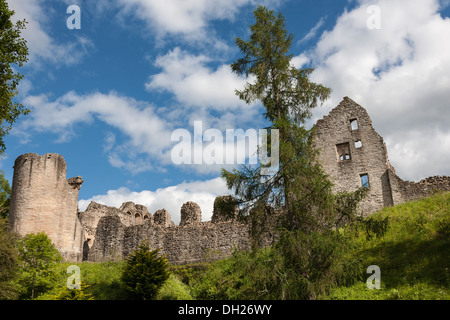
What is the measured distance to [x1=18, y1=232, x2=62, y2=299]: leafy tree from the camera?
816 inches

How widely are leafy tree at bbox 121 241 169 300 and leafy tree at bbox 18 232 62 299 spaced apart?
4163mm

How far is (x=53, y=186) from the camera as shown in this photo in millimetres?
29312

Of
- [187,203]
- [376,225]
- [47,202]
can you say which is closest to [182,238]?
[187,203]

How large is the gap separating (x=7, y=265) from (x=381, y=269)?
15.2m

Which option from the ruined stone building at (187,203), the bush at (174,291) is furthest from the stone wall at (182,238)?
the bush at (174,291)


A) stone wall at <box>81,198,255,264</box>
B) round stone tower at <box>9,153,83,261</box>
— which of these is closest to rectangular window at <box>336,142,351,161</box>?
stone wall at <box>81,198,255,264</box>

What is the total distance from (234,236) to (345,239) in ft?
39.9

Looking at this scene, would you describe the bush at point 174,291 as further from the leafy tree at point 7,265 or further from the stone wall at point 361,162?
the stone wall at point 361,162

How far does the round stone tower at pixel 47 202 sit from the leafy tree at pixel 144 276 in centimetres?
1049

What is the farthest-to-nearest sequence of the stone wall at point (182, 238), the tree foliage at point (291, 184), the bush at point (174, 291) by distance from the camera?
the stone wall at point (182, 238), the bush at point (174, 291), the tree foliage at point (291, 184)

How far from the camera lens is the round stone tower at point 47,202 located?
28312mm

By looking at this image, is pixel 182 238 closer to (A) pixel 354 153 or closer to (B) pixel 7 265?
(B) pixel 7 265

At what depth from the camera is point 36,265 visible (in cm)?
2112

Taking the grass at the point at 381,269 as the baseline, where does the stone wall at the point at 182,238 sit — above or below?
above
